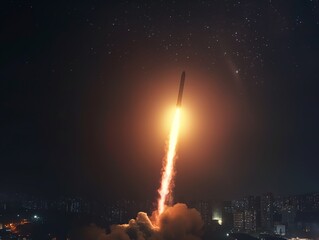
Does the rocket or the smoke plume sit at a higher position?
the rocket

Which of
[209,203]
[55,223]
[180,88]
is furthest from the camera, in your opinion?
[55,223]

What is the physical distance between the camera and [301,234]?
191 meters

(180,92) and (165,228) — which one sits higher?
(180,92)

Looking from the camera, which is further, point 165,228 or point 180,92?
point 165,228

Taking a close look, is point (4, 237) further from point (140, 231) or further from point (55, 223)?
point (140, 231)

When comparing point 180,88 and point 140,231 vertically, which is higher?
point 180,88

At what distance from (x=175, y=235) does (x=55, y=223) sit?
14320cm

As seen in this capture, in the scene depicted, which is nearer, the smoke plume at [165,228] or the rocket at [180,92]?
the rocket at [180,92]

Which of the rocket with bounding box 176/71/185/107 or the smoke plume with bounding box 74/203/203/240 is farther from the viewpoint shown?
the smoke plume with bounding box 74/203/203/240

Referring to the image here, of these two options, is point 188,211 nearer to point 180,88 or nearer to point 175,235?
point 175,235

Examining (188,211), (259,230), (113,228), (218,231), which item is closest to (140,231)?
(113,228)

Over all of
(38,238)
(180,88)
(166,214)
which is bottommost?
(38,238)

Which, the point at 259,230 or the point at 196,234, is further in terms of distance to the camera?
the point at 259,230

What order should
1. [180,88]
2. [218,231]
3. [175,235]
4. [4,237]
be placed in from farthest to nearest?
[4,237], [218,231], [175,235], [180,88]
